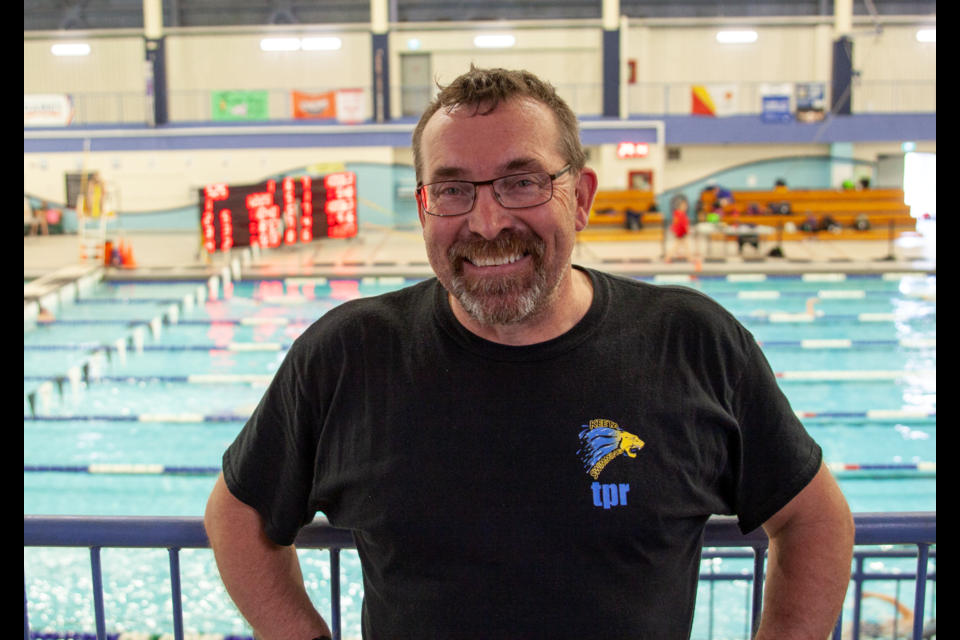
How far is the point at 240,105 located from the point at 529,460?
799 inches

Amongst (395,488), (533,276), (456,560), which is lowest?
(456,560)

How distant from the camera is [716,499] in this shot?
4.76 ft

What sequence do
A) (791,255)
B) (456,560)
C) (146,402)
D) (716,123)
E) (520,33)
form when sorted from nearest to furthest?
(456,560) < (146,402) < (791,255) < (716,123) < (520,33)

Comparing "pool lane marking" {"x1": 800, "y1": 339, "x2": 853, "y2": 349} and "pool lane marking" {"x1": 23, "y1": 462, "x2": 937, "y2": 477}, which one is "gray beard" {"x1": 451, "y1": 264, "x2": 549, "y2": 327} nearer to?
"pool lane marking" {"x1": 23, "y1": 462, "x2": 937, "y2": 477}

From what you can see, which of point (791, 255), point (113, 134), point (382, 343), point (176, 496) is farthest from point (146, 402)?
point (113, 134)

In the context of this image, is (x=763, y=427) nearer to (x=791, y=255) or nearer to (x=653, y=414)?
(x=653, y=414)

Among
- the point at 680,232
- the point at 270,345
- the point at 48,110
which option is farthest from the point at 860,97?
the point at 48,110

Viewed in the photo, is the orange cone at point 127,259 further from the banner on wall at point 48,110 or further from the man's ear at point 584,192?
the man's ear at point 584,192

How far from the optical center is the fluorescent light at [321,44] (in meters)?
20.9

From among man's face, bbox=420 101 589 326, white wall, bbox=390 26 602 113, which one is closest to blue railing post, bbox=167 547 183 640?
man's face, bbox=420 101 589 326

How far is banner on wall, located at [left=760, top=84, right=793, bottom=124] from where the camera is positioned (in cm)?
1925

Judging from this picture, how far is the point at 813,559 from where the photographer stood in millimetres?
1448

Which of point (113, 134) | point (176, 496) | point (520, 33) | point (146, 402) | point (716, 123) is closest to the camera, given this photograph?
point (176, 496)

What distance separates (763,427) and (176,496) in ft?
17.3
